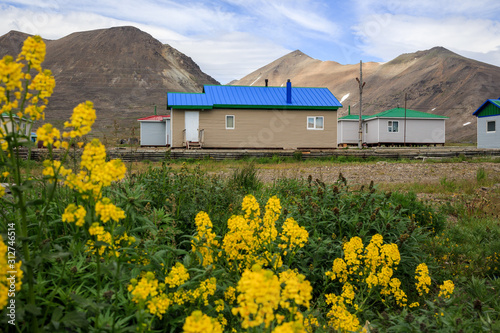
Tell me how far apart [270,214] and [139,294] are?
4.82 feet

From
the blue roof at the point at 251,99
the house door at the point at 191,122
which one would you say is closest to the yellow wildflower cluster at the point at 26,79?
the blue roof at the point at 251,99

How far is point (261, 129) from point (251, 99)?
7.82ft

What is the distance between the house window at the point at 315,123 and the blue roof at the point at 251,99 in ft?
3.06

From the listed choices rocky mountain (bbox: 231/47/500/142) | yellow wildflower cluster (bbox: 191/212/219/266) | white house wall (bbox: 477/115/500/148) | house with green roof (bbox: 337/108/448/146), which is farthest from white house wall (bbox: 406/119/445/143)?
rocky mountain (bbox: 231/47/500/142)

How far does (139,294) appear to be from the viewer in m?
1.70

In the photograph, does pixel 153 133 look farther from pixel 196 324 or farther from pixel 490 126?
pixel 196 324

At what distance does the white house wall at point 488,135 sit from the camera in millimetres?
29297

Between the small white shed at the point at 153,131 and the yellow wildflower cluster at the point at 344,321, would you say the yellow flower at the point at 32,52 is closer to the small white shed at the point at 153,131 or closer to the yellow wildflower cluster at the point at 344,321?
the yellow wildflower cluster at the point at 344,321

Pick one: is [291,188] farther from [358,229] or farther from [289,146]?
[289,146]

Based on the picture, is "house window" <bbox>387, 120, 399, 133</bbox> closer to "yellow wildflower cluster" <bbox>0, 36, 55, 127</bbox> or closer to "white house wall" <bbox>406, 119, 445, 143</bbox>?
"white house wall" <bbox>406, 119, 445, 143</bbox>

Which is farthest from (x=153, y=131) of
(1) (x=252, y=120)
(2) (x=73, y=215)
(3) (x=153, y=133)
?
(2) (x=73, y=215)

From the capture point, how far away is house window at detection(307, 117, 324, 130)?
26.2 meters

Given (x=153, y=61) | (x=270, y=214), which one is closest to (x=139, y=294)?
(x=270, y=214)

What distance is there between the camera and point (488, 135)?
30500mm
